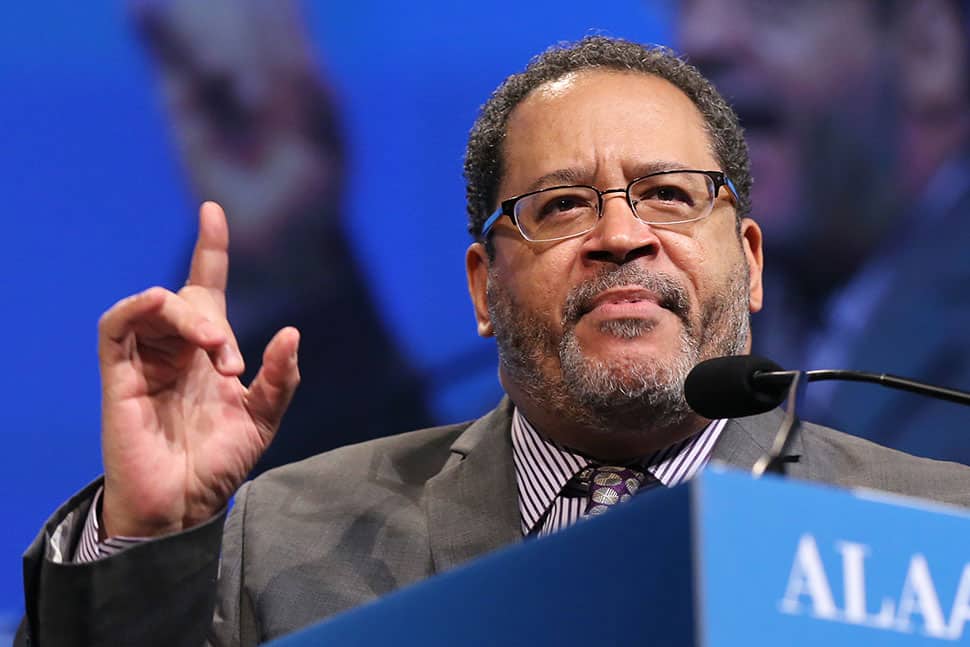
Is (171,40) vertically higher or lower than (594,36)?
higher

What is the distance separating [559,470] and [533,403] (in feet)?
0.31

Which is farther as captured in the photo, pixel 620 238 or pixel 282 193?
pixel 282 193

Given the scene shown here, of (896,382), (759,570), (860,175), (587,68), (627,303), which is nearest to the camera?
(759,570)

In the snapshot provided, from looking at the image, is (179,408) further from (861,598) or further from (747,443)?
(861,598)

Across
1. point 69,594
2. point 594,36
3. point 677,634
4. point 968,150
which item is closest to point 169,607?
point 69,594

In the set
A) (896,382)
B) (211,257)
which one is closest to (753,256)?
(211,257)

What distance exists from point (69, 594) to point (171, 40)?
47.2 inches

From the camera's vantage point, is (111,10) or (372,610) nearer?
(372,610)

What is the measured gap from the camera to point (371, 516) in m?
1.80

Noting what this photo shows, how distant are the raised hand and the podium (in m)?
0.71

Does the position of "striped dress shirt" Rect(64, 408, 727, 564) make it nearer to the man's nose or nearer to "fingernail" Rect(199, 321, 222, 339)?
the man's nose

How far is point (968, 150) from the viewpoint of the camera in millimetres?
2551

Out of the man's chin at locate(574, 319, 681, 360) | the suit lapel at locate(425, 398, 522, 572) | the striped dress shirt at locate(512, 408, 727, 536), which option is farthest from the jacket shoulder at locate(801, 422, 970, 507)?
the suit lapel at locate(425, 398, 522, 572)

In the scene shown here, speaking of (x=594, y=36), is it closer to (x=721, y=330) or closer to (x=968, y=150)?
(x=721, y=330)
